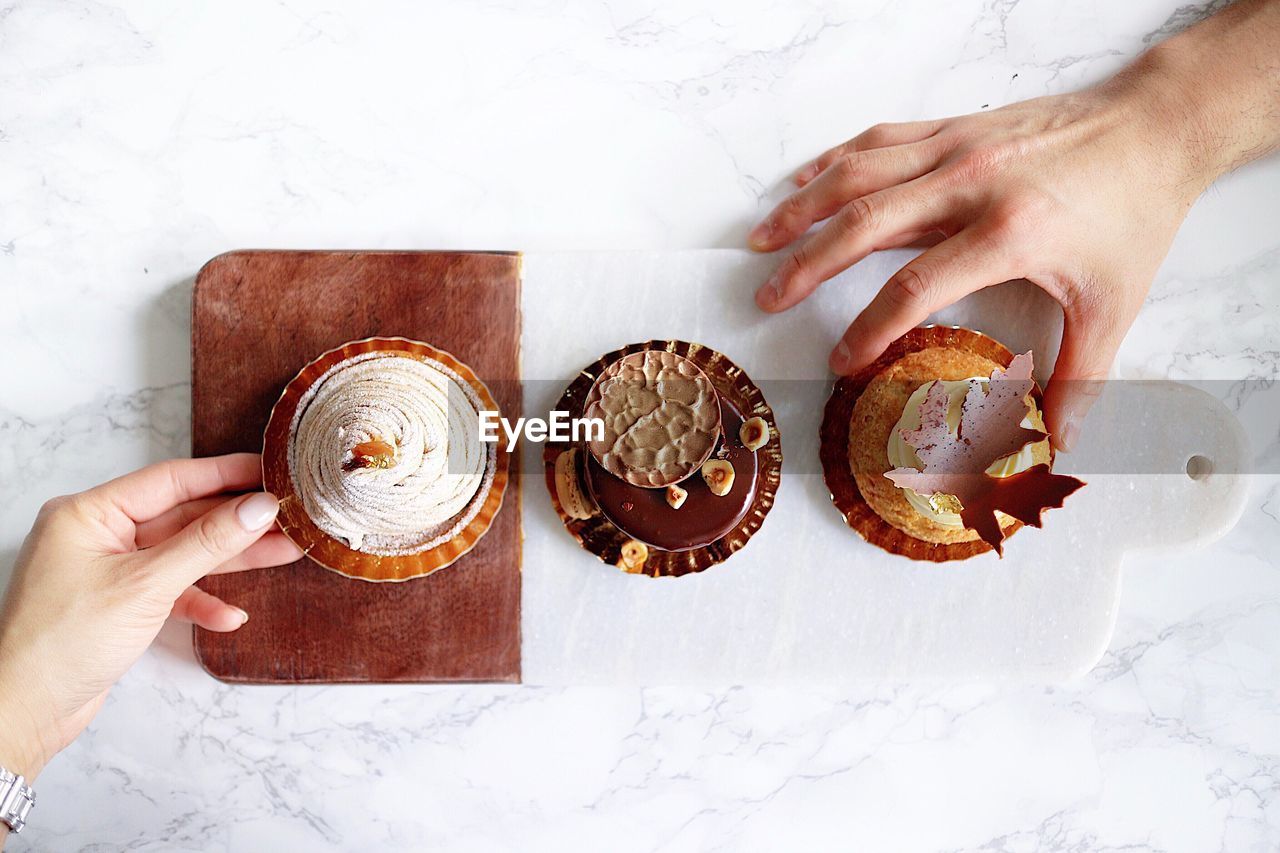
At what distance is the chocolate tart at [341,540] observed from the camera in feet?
5.66

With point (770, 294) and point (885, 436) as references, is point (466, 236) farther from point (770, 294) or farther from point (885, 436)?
point (885, 436)

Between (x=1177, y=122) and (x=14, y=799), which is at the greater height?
(x=1177, y=122)

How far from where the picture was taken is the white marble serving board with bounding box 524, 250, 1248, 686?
1.82 meters

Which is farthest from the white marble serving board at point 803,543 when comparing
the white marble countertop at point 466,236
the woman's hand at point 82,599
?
the woman's hand at point 82,599

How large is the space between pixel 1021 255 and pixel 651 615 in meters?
1.05

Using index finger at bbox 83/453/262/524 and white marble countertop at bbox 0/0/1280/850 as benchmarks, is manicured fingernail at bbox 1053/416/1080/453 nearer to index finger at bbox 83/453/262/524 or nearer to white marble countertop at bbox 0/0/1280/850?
white marble countertop at bbox 0/0/1280/850

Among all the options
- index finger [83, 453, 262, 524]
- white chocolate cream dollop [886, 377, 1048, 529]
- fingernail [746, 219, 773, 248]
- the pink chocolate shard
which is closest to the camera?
the pink chocolate shard

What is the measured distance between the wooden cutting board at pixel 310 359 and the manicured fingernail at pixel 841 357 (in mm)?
Result: 669

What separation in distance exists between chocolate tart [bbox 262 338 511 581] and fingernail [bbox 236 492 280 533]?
98mm

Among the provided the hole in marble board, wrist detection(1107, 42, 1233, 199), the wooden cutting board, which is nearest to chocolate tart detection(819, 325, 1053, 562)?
the hole in marble board

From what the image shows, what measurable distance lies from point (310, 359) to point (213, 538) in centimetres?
44

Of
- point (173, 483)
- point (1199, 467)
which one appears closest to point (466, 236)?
point (173, 483)

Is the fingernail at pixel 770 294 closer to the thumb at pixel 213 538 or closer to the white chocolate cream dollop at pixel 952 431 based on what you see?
the white chocolate cream dollop at pixel 952 431

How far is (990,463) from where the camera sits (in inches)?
58.2
